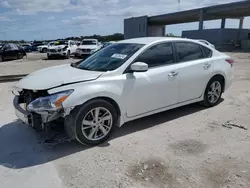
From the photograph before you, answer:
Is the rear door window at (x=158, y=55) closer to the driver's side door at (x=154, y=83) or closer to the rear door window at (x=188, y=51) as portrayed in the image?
the driver's side door at (x=154, y=83)

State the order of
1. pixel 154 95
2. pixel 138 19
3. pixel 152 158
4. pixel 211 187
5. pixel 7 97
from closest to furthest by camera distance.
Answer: pixel 211 187, pixel 152 158, pixel 154 95, pixel 7 97, pixel 138 19

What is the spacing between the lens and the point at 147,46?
4.25 m

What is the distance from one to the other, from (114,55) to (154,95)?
1.00 meters

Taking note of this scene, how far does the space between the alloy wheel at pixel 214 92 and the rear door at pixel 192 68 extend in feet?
0.99

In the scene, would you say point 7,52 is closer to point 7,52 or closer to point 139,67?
point 7,52

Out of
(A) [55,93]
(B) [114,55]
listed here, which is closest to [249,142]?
(B) [114,55]

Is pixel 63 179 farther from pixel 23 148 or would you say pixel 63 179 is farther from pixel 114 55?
pixel 114 55

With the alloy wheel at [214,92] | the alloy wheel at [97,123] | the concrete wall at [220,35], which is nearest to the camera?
the alloy wheel at [97,123]

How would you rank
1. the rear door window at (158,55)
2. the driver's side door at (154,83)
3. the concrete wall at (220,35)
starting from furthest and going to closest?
1. the concrete wall at (220,35)
2. the rear door window at (158,55)
3. the driver's side door at (154,83)

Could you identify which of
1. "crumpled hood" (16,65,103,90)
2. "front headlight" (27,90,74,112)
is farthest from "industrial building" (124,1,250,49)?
"front headlight" (27,90,74,112)

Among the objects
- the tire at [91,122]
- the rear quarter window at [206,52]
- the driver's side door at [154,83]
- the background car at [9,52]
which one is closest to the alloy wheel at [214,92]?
the rear quarter window at [206,52]

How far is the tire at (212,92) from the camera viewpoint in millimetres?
5266

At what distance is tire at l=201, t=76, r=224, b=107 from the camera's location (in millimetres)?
5266

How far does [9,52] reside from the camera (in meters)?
19.7
